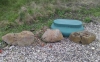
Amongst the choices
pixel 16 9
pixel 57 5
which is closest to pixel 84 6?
pixel 57 5

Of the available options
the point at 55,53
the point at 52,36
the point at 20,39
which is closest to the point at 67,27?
the point at 52,36

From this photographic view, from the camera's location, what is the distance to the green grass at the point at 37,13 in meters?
4.84

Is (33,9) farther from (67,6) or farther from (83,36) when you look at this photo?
(83,36)

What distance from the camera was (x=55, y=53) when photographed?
3.71 m

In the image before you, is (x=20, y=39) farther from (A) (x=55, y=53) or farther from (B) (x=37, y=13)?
(B) (x=37, y=13)

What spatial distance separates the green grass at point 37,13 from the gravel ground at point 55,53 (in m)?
0.85

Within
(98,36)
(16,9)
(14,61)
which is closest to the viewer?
(14,61)

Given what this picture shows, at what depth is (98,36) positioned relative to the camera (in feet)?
A: 14.4

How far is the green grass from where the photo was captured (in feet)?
15.9

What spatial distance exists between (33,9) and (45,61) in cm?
223

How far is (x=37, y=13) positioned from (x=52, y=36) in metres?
1.39

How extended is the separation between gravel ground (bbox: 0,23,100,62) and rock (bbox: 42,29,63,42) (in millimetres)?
85

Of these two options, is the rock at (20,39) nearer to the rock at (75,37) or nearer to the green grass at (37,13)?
the green grass at (37,13)

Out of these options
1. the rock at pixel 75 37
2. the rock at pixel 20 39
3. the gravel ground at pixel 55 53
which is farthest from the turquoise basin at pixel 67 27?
the rock at pixel 20 39
